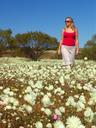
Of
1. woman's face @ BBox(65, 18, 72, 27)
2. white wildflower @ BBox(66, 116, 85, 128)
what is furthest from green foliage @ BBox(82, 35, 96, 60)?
white wildflower @ BBox(66, 116, 85, 128)

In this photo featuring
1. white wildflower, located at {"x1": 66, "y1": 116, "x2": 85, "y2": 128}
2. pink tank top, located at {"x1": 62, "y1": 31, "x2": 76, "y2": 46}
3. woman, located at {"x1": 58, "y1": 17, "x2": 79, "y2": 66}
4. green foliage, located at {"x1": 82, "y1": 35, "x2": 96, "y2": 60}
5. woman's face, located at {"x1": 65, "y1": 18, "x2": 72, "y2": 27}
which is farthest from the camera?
green foliage, located at {"x1": 82, "y1": 35, "x2": 96, "y2": 60}

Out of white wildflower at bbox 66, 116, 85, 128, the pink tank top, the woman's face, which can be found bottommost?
white wildflower at bbox 66, 116, 85, 128

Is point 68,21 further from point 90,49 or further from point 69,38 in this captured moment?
point 90,49

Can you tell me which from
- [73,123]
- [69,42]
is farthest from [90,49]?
[73,123]

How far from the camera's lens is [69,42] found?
2289 centimetres

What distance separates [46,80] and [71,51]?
18.9 feet

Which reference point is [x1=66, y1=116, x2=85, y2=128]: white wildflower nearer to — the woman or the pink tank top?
the woman

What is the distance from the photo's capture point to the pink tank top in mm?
22438

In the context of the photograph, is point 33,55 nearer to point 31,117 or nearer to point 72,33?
point 72,33

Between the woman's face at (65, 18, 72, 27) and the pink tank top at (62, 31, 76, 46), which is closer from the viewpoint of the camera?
the woman's face at (65, 18, 72, 27)

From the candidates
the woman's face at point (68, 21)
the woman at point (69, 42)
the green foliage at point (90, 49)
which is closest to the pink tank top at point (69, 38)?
the woman at point (69, 42)

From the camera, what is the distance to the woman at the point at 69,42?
22.2m

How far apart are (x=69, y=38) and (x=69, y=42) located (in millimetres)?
297

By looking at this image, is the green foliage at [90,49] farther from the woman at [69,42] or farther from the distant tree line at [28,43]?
the woman at [69,42]
